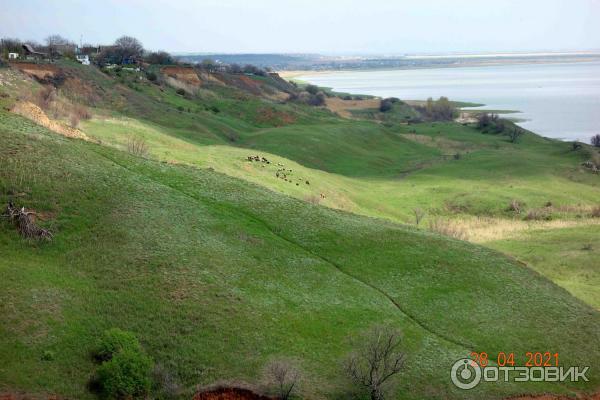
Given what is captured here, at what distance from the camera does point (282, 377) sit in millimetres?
16234

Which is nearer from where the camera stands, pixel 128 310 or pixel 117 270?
pixel 128 310

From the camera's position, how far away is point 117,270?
19.8 m

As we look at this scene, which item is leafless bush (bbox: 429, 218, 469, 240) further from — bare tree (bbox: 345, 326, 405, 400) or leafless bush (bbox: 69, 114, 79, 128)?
leafless bush (bbox: 69, 114, 79, 128)

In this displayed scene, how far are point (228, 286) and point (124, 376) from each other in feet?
17.0

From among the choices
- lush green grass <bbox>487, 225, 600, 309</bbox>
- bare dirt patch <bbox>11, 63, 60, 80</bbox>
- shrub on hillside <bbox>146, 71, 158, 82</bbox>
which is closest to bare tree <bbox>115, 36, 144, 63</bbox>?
shrub on hillside <bbox>146, 71, 158, 82</bbox>

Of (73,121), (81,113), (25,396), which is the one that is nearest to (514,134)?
(81,113)

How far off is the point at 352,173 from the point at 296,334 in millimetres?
46328


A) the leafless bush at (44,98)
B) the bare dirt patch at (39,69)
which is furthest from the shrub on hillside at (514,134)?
the leafless bush at (44,98)

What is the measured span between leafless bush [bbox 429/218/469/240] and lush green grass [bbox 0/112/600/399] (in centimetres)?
895

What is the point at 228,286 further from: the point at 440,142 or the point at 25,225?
the point at 440,142

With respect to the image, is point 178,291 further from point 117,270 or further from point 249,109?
point 249,109

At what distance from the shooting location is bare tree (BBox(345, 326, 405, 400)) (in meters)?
16.6

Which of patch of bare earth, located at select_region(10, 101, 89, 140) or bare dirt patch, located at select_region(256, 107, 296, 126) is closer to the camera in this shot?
patch of bare earth, located at select_region(10, 101, 89, 140)

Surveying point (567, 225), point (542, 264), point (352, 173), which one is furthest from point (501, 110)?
point (542, 264)
